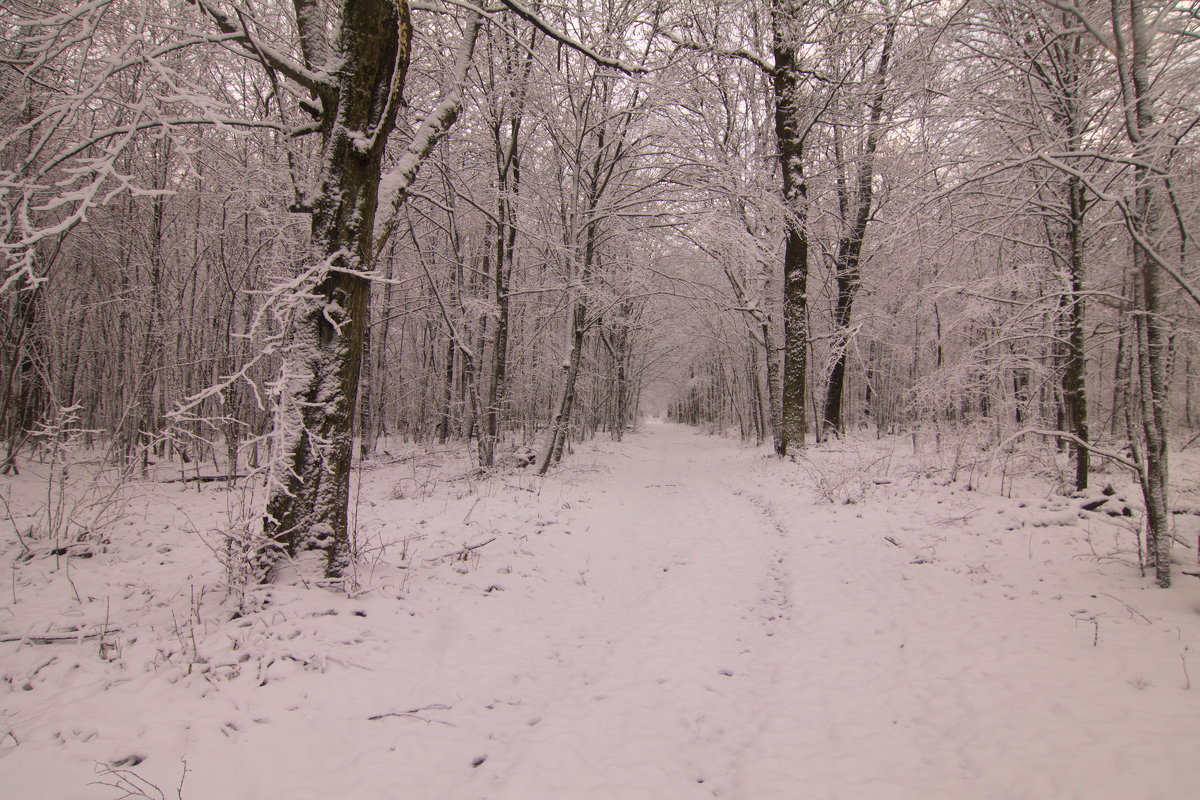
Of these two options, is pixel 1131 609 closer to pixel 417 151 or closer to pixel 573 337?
pixel 417 151

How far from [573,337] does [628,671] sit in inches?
381

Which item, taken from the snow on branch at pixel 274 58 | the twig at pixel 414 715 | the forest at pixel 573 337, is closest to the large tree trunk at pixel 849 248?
the forest at pixel 573 337

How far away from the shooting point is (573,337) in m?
12.9

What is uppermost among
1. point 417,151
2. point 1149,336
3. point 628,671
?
point 417,151

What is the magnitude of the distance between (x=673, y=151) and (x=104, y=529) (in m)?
13.5

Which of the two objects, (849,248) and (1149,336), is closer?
(1149,336)

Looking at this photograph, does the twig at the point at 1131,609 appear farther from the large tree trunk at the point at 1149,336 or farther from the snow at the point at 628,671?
the large tree trunk at the point at 1149,336

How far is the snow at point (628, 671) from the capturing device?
106 inches

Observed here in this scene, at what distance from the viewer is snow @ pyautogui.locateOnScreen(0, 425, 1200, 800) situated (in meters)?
2.69

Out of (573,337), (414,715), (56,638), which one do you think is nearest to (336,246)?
(56,638)

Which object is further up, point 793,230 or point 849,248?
point 849,248

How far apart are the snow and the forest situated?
0.15 ft

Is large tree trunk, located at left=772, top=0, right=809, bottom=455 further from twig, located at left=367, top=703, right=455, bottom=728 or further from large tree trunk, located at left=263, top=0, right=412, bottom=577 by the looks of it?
twig, located at left=367, top=703, right=455, bottom=728

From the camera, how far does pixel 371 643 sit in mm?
3986
